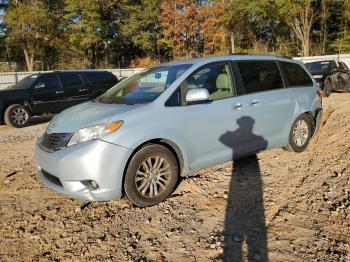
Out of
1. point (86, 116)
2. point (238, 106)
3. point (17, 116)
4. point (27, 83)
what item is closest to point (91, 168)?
point (86, 116)

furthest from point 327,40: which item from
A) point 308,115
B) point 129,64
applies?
point 308,115

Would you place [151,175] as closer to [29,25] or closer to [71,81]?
[71,81]

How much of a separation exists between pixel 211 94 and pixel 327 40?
1566 inches

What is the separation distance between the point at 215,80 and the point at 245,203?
168cm

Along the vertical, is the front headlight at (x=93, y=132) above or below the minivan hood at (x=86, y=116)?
below

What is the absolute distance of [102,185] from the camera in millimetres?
3928

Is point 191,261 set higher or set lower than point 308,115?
lower

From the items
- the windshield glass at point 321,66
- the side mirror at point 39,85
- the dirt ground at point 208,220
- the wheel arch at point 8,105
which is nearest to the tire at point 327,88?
the windshield glass at point 321,66

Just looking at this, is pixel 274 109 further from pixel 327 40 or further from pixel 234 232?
pixel 327 40

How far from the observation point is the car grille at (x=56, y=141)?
4.07 m

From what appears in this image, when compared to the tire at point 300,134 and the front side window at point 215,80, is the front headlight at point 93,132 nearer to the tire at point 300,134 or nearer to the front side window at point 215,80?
the front side window at point 215,80

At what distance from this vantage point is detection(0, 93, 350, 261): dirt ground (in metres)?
3.36

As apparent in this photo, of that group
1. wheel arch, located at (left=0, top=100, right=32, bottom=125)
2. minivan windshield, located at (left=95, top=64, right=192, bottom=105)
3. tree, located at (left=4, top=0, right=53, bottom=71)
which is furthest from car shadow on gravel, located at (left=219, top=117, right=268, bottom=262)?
tree, located at (left=4, top=0, right=53, bottom=71)

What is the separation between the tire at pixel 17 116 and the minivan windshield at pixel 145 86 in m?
6.82
